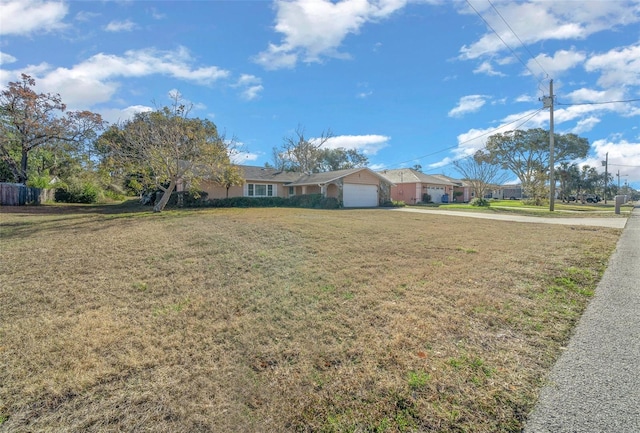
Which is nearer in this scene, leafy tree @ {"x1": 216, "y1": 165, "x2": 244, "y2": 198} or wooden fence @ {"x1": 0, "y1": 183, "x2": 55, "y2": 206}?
leafy tree @ {"x1": 216, "y1": 165, "x2": 244, "y2": 198}

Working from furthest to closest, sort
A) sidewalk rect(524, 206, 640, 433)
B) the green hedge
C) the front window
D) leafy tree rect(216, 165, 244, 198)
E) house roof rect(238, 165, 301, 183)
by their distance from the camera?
house roof rect(238, 165, 301, 183), the front window, the green hedge, leafy tree rect(216, 165, 244, 198), sidewalk rect(524, 206, 640, 433)

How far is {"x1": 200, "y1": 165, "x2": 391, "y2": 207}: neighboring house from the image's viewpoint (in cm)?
2523

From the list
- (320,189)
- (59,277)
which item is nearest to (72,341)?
(59,277)

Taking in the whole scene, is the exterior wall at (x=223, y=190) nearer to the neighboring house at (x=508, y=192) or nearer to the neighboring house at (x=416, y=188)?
the neighboring house at (x=416, y=188)

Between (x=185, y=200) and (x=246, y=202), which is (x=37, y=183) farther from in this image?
(x=246, y=202)

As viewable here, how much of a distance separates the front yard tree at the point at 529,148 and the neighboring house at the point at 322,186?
26178 mm

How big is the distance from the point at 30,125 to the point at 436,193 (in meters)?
39.4

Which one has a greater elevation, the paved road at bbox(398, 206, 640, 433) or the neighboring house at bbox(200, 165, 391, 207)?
the neighboring house at bbox(200, 165, 391, 207)

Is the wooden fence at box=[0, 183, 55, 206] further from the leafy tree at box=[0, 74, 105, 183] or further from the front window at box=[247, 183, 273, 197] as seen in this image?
the front window at box=[247, 183, 273, 197]

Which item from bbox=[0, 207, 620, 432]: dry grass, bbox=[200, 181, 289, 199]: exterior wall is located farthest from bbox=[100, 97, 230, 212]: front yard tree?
bbox=[0, 207, 620, 432]: dry grass

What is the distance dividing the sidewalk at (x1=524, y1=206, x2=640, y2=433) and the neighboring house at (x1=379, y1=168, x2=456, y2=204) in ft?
105

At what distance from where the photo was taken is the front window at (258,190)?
2656cm

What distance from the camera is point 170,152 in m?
16.2

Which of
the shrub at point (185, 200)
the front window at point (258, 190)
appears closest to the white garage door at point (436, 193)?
the front window at point (258, 190)
